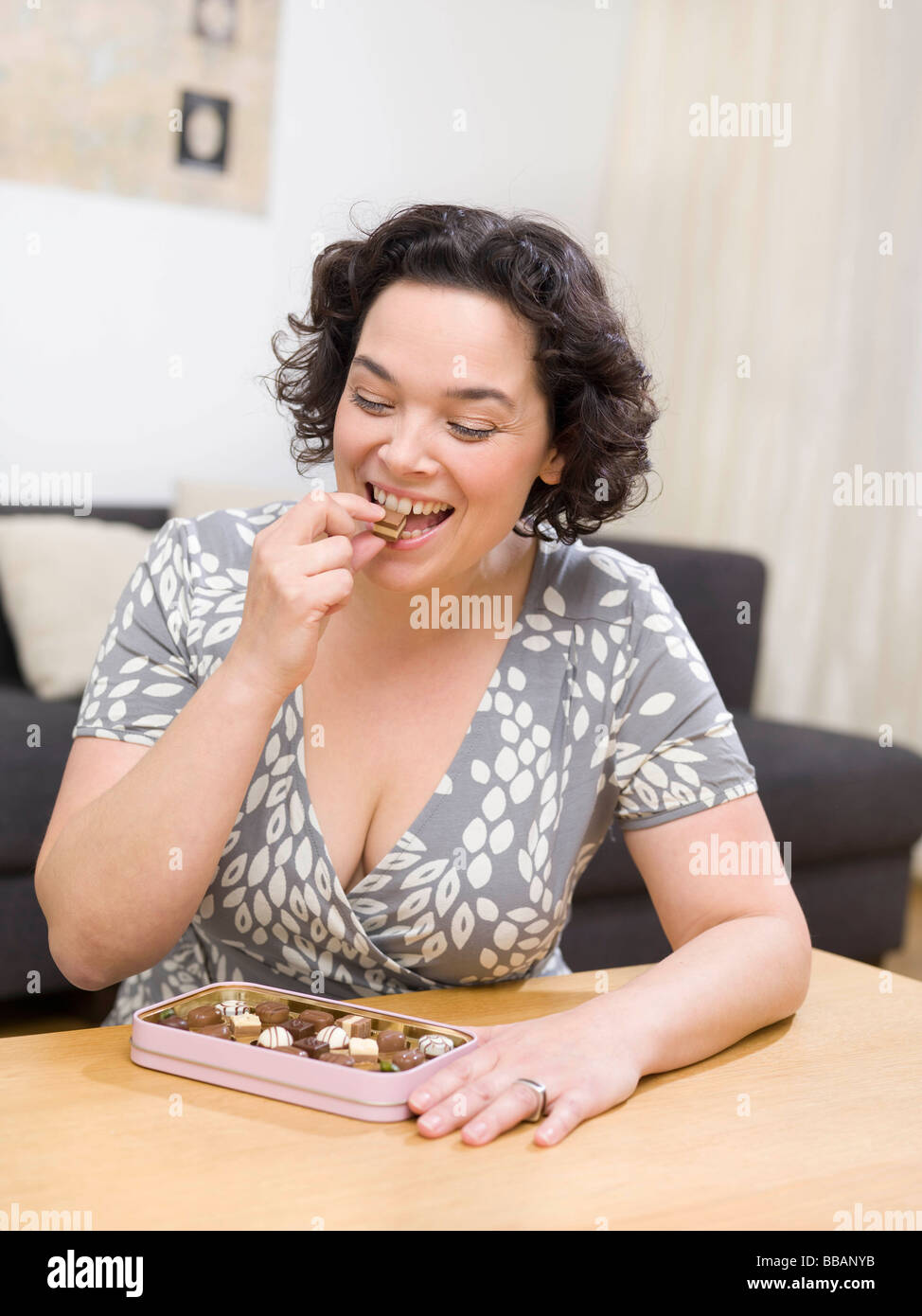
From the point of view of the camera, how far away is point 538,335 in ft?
4.12

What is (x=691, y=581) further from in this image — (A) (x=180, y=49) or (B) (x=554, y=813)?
(B) (x=554, y=813)

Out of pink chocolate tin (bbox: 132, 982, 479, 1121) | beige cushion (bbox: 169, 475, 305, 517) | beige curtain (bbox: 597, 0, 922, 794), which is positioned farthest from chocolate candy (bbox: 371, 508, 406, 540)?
beige curtain (bbox: 597, 0, 922, 794)

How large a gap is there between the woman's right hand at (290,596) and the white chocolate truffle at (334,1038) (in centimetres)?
29

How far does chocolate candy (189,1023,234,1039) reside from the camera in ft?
2.99

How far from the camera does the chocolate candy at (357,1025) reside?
927 mm

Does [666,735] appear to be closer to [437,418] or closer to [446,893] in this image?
[446,893]

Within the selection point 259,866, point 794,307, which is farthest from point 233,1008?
point 794,307

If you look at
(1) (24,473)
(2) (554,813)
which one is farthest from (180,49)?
(2) (554,813)

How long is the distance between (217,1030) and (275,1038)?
0.04m

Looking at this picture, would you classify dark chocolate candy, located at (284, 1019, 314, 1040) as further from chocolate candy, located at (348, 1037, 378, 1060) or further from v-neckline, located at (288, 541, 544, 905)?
v-neckline, located at (288, 541, 544, 905)

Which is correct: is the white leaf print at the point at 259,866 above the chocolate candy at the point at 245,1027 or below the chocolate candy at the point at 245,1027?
above

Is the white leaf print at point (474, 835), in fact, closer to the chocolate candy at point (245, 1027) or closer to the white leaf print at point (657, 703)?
the white leaf print at point (657, 703)

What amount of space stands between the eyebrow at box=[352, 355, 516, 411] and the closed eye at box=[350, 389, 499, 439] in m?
0.02

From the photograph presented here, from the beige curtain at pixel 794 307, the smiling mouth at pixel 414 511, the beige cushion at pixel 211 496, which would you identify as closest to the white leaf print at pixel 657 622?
the smiling mouth at pixel 414 511
